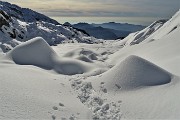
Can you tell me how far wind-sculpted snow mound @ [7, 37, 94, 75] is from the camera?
77.1 ft

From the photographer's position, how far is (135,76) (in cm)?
1471

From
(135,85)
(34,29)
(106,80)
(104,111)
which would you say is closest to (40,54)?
(106,80)

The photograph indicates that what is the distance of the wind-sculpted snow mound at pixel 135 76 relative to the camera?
45.7 feet

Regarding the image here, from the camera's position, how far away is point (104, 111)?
→ 36.3 feet

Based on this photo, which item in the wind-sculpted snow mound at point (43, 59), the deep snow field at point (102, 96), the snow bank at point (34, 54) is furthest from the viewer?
the snow bank at point (34, 54)

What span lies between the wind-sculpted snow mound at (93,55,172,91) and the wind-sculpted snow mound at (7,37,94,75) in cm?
746

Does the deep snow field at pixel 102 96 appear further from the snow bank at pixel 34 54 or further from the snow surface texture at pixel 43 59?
the snow bank at pixel 34 54

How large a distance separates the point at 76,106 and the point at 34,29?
404ft

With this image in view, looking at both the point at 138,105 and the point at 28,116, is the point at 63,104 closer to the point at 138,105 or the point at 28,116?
the point at 28,116

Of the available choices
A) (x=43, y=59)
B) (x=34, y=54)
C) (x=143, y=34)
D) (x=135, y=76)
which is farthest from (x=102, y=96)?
(x=143, y=34)

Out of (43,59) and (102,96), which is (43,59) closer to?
(43,59)

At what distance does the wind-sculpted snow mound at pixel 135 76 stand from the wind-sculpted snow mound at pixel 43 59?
7.46m

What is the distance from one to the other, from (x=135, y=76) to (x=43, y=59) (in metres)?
12.0

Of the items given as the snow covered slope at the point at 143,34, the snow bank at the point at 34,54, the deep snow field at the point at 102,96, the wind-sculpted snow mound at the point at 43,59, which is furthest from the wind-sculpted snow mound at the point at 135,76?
the snow covered slope at the point at 143,34
